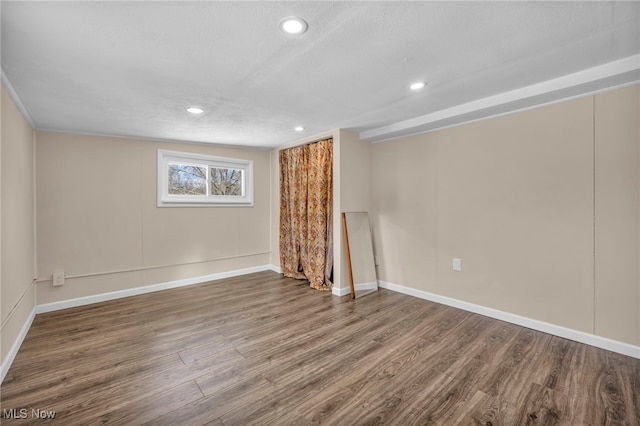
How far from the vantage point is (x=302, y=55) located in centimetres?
187

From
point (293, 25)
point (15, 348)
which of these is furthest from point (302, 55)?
point (15, 348)

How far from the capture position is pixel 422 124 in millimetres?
3242

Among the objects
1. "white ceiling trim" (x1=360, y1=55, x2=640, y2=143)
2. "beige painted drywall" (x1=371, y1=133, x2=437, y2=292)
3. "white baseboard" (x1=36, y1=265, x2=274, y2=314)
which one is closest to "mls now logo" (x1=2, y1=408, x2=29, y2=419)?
"white baseboard" (x1=36, y1=265, x2=274, y2=314)

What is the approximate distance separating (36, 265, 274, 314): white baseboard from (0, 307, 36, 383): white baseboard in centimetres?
27

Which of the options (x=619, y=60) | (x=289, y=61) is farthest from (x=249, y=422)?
(x=619, y=60)

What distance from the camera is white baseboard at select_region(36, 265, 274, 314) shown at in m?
3.40

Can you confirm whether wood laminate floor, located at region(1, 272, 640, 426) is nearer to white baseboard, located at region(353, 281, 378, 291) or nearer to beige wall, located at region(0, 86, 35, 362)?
beige wall, located at region(0, 86, 35, 362)

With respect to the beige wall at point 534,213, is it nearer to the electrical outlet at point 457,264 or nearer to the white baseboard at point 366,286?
the electrical outlet at point 457,264

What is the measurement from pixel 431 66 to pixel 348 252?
2379 millimetres

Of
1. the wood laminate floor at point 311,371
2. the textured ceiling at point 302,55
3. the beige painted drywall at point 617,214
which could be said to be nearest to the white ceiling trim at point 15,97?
the textured ceiling at point 302,55

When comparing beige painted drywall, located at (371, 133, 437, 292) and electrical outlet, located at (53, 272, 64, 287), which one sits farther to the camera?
beige painted drywall, located at (371, 133, 437, 292)

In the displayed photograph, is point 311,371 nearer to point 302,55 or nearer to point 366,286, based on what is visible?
point 366,286

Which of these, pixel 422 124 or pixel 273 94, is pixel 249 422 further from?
pixel 422 124

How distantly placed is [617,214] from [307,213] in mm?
3304
